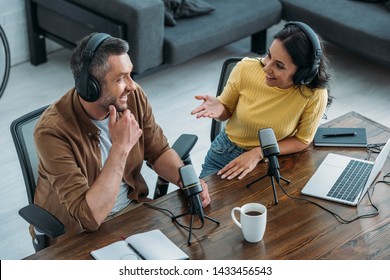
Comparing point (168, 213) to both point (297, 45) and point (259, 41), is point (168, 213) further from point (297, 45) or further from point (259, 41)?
point (259, 41)

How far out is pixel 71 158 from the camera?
2.58 metres

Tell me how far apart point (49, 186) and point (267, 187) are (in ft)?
2.44

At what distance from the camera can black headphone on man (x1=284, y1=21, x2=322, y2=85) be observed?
277cm

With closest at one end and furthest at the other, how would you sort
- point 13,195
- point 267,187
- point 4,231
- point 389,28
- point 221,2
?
point 267,187 < point 4,231 < point 13,195 < point 389,28 < point 221,2

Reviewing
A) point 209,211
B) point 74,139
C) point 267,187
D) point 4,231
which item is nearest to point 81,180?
point 74,139

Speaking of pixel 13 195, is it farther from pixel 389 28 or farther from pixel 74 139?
pixel 389 28

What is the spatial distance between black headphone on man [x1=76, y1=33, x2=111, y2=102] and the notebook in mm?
909

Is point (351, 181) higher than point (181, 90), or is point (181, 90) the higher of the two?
point (351, 181)

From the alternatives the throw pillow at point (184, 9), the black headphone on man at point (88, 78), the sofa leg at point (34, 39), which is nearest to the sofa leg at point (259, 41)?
the throw pillow at point (184, 9)

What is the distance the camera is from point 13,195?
386 cm

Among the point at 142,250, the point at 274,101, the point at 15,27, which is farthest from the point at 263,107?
the point at 15,27

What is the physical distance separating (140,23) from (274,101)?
175 centimetres

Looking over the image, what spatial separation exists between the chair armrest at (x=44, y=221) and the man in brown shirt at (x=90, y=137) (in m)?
0.06

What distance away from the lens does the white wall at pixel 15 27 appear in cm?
500
